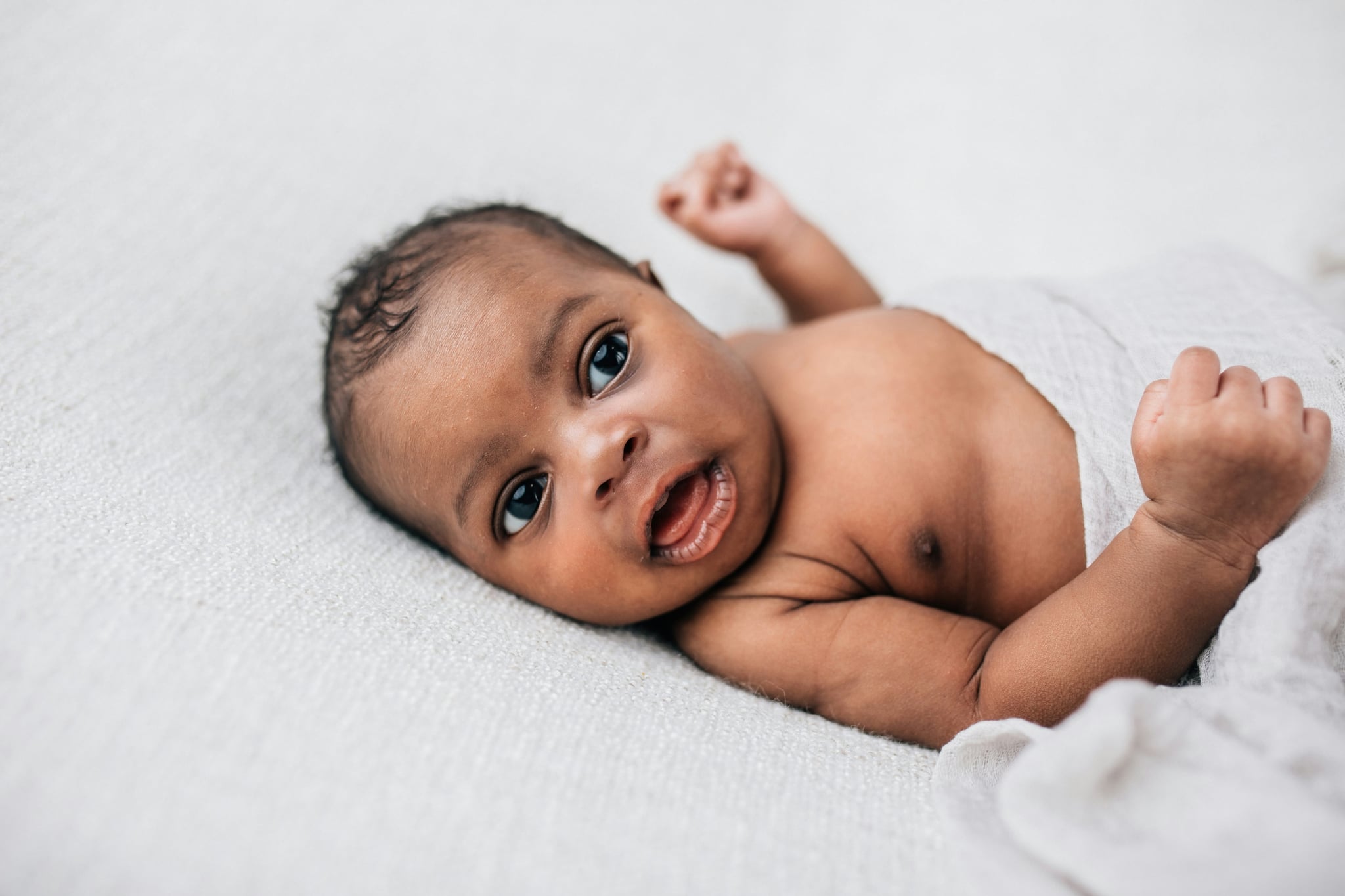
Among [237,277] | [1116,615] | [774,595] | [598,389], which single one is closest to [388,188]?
[237,277]

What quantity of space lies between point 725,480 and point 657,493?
0.31 ft

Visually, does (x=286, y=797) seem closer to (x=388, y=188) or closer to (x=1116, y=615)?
(x=1116, y=615)

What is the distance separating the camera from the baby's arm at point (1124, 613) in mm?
809

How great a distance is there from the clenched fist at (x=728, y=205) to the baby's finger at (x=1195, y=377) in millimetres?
834

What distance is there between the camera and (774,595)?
111 cm

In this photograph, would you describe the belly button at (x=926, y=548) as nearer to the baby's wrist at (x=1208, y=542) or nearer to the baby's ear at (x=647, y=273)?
the baby's wrist at (x=1208, y=542)

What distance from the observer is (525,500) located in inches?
42.4

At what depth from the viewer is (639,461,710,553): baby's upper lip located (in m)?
1.00

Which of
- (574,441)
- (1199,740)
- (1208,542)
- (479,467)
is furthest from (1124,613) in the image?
(479,467)

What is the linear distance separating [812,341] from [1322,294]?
77cm

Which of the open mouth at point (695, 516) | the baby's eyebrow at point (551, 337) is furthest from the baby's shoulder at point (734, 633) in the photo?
the baby's eyebrow at point (551, 337)

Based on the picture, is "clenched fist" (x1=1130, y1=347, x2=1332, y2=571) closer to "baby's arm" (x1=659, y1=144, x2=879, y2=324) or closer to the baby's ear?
the baby's ear

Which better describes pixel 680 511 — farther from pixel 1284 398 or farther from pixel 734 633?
pixel 1284 398

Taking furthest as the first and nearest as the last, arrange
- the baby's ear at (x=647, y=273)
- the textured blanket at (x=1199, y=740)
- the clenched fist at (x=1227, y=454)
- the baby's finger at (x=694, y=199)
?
the baby's finger at (x=694, y=199), the baby's ear at (x=647, y=273), the clenched fist at (x=1227, y=454), the textured blanket at (x=1199, y=740)
